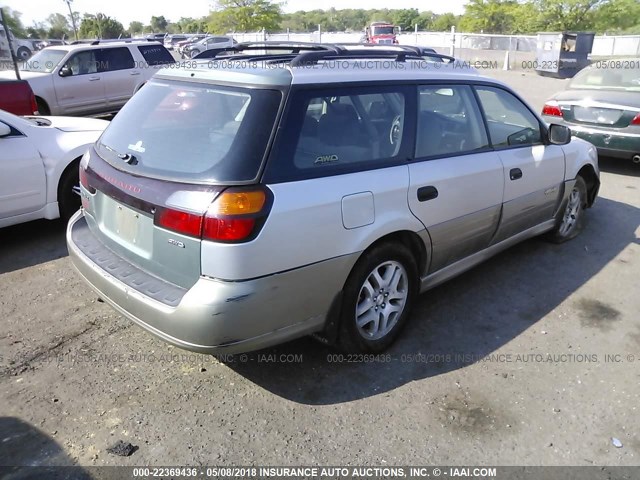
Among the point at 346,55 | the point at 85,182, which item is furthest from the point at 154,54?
the point at 346,55

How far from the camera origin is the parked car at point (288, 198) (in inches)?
98.7

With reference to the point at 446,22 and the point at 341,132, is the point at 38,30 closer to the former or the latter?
the point at 446,22

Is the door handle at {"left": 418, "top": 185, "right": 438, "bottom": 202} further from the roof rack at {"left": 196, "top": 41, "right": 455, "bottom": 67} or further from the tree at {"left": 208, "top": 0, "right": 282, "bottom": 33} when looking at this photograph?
the tree at {"left": 208, "top": 0, "right": 282, "bottom": 33}

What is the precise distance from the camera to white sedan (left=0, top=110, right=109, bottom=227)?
4742 millimetres

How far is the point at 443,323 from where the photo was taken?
3729 mm

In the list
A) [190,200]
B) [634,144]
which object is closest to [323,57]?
[190,200]

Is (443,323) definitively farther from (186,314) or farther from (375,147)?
(186,314)

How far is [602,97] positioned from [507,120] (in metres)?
4.35

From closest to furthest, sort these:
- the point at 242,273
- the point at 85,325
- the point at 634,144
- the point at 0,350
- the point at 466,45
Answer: the point at 242,273 → the point at 0,350 → the point at 85,325 → the point at 634,144 → the point at 466,45

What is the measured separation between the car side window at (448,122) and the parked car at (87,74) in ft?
31.6

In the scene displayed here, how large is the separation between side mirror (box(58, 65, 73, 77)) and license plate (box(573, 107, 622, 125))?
387 inches

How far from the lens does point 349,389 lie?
9.90 feet

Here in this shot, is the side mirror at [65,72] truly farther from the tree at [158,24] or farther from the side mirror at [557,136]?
the tree at [158,24]

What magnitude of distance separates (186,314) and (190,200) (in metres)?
0.56
